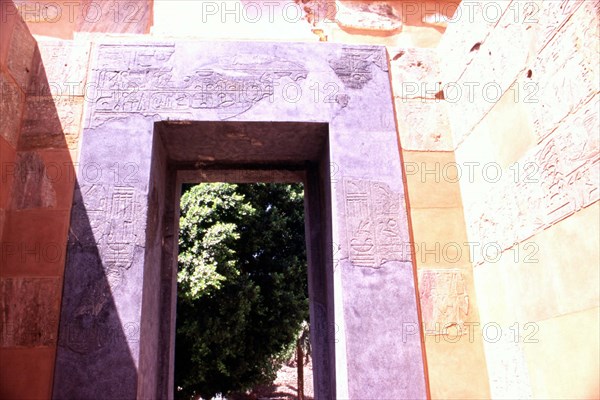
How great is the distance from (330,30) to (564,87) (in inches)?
71.5

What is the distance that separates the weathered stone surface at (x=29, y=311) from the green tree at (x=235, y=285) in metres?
5.54

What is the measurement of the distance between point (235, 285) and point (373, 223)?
20.7 feet

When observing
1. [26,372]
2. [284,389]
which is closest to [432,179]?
[26,372]

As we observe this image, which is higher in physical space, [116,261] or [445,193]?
[445,193]

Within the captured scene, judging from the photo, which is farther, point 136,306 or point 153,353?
point 153,353

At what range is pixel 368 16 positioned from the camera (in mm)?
3414

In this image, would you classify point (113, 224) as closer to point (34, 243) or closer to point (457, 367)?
point (34, 243)

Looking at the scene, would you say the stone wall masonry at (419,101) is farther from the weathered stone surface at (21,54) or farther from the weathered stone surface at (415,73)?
the weathered stone surface at (21,54)

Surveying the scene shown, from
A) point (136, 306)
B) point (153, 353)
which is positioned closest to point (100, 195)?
point (136, 306)

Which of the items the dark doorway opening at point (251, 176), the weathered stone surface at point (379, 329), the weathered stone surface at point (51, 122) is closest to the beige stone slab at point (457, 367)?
the weathered stone surface at point (379, 329)

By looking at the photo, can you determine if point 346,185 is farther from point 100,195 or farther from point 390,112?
point 100,195

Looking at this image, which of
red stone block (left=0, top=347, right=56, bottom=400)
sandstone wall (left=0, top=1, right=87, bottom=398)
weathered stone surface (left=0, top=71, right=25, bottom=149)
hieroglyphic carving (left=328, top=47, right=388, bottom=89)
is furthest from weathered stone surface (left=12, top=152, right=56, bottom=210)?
hieroglyphic carving (left=328, top=47, right=388, bottom=89)

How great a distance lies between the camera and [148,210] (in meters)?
2.79

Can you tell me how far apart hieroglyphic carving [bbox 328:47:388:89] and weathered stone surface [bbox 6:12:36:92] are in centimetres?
199
